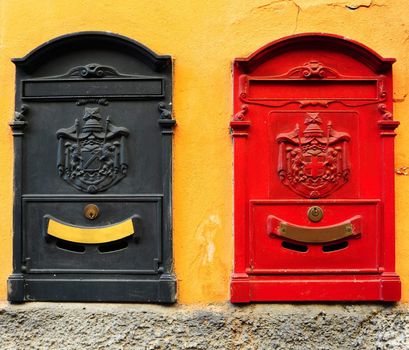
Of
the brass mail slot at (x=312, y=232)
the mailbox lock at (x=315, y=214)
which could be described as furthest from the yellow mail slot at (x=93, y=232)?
the mailbox lock at (x=315, y=214)

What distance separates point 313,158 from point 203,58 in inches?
35.0

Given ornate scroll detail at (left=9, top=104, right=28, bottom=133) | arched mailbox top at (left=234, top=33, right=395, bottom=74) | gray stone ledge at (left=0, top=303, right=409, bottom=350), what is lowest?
gray stone ledge at (left=0, top=303, right=409, bottom=350)

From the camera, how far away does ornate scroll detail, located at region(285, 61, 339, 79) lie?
2998 mm

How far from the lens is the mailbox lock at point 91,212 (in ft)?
9.89

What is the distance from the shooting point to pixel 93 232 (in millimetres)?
2994

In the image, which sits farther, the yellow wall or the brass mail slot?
the yellow wall

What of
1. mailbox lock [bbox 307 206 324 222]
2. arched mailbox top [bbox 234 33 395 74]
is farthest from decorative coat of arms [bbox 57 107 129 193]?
mailbox lock [bbox 307 206 324 222]

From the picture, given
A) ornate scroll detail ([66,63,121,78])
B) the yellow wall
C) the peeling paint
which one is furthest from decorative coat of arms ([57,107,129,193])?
the peeling paint

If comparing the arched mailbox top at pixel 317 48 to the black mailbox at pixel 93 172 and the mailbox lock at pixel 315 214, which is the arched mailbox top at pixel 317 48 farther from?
the mailbox lock at pixel 315 214

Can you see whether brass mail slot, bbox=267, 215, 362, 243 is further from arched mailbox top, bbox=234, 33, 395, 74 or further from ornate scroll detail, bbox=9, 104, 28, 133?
→ ornate scroll detail, bbox=9, 104, 28, 133

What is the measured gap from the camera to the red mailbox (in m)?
2.98

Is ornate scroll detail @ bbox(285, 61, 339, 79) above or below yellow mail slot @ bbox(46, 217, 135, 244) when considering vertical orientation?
above

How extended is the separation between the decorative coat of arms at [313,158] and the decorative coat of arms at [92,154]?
950mm

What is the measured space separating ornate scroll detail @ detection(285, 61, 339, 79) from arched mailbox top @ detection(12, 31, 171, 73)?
745mm
